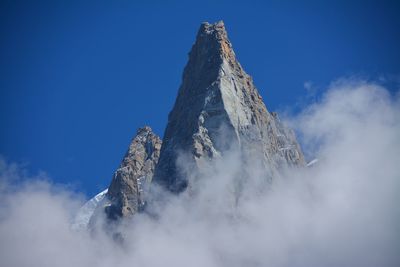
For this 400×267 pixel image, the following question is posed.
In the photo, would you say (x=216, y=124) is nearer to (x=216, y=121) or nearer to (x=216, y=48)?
(x=216, y=121)

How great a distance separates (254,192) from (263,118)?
2639cm

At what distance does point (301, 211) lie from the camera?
187125mm

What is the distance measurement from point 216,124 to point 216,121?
2.64ft

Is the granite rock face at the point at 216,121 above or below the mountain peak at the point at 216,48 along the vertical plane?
below

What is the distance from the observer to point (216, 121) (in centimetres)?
17262

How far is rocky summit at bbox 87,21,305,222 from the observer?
560ft

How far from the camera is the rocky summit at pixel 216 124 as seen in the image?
560 ft

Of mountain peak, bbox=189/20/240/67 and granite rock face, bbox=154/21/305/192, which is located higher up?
mountain peak, bbox=189/20/240/67

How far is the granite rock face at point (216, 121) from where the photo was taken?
171 metres

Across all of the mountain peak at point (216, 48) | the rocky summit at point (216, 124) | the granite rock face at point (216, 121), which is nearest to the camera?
the rocky summit at point (216, 124)

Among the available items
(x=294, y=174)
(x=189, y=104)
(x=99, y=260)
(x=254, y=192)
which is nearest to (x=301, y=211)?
(x=294, y=174)

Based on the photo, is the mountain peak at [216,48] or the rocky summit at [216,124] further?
the mountain peak at [216,48]

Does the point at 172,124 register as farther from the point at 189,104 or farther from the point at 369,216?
the point at 369,216

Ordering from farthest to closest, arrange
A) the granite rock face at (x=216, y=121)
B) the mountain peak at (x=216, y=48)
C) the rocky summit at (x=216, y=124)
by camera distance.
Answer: the mountain peak at (x=216, y=48)
the granite rock face at (x=216, y=121)
the rocky summit at (x=216, y=124)
